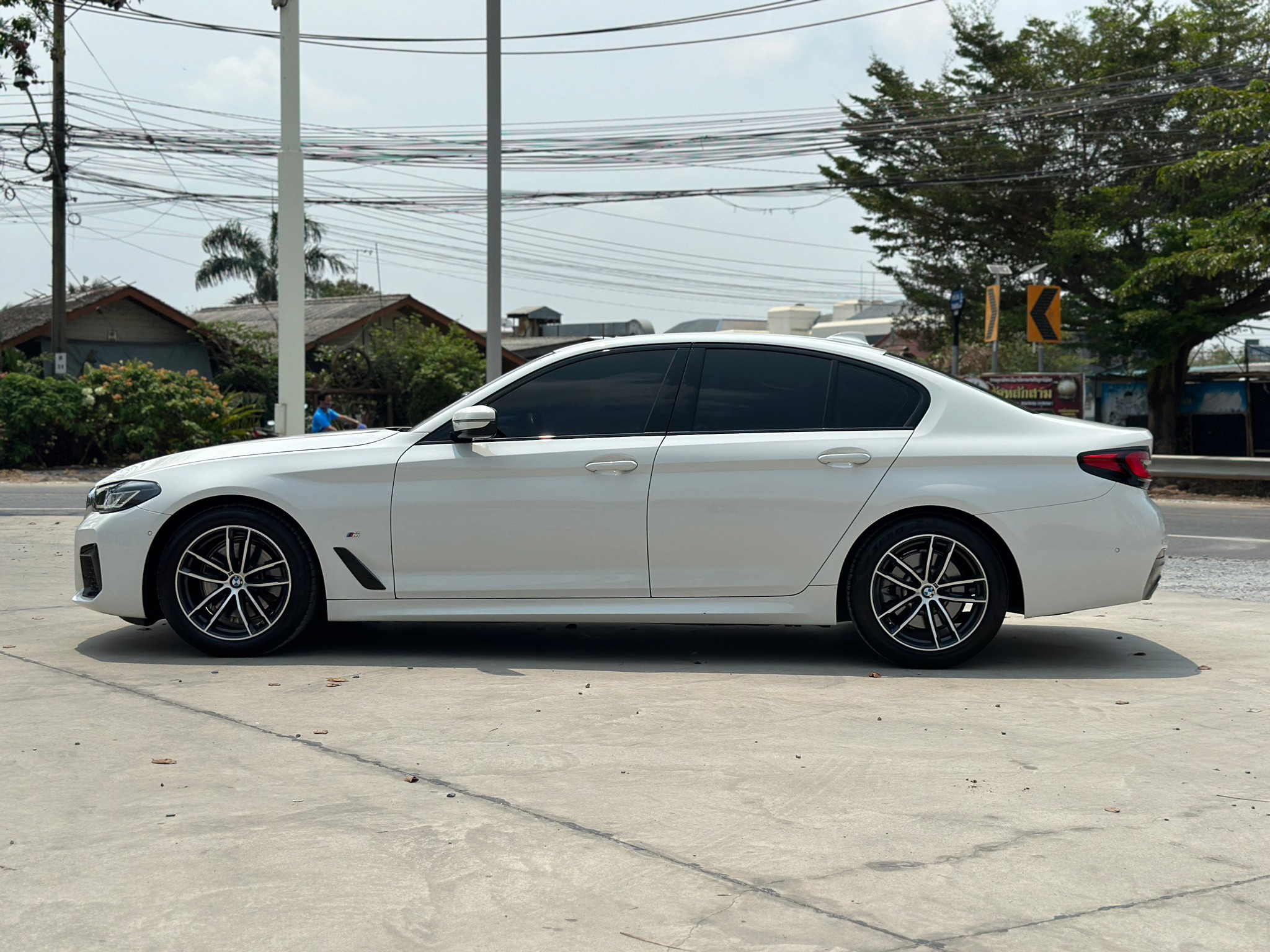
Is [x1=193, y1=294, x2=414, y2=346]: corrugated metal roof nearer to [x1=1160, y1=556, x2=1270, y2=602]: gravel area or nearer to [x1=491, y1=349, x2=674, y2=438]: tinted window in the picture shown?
[x1=1160, y1=556, x2=1270, y2=602]: gravel area

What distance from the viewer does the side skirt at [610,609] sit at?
20.7 ft

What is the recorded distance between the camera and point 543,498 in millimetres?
6355

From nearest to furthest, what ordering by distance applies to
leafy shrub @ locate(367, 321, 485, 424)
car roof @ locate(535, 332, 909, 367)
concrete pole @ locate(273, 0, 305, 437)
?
A: car roof @ locate(535, 332, 909, 367), concrete pole @ locate(273, 0, 305, 437), leafy shrub @ locate(367, 321, 485, 424)

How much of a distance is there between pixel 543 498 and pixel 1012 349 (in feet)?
177

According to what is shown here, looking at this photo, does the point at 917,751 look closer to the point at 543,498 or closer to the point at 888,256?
the point at 543,498

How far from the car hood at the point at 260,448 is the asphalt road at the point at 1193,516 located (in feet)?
26.4

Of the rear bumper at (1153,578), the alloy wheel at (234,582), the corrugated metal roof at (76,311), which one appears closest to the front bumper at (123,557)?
the alloy wheel at (234,582)

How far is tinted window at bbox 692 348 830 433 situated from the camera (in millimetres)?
6445

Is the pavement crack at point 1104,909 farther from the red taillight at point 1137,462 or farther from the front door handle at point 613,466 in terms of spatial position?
the front door handle at point 613,466

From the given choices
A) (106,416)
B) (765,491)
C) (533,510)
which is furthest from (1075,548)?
(106,416)

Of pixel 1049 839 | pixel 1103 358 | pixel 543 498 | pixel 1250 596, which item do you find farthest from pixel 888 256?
pixel 1049 839

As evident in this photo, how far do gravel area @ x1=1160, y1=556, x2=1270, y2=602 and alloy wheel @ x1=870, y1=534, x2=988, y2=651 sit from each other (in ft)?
11.3

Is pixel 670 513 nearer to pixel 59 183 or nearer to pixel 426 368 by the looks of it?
pixel 59 183

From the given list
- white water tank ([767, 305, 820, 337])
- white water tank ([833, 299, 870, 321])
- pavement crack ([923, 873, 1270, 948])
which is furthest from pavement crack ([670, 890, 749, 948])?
white water tank ([833, 299, 870, 321])
